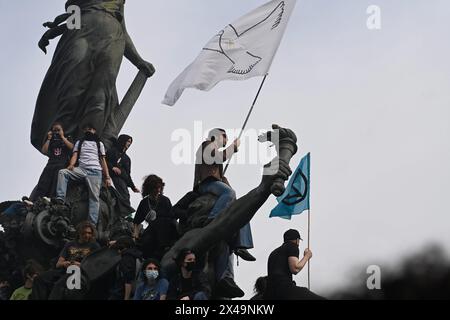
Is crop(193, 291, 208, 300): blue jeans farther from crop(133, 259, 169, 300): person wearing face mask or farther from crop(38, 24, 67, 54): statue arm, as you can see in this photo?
crop(38, 24, 67, 54): statue arm

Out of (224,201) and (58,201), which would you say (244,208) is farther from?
(58,201)

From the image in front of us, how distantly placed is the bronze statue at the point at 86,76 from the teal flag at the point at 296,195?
7.55 m

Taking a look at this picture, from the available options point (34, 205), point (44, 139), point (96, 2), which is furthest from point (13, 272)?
point (96, 2)

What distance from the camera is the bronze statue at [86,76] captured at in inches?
1222

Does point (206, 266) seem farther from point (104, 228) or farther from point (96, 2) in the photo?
point (96, 2)

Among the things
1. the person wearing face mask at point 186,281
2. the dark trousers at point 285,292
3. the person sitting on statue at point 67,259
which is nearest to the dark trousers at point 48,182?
the person sitting on statue at point 67,259

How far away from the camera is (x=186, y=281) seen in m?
21.9

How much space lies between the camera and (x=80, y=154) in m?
28.5

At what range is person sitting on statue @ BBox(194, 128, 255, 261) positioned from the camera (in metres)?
Result: 23.7

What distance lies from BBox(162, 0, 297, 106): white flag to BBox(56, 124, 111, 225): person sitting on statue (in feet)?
10.1

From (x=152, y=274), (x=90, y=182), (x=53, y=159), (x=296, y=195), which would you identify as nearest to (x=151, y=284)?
(x=152, y=274)

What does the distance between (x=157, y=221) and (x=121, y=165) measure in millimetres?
6580

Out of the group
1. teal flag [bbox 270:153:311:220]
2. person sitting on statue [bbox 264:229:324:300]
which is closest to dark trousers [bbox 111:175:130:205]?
teal flag [bbox 270:153:311:220]

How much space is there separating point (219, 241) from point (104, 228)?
20.8ft
